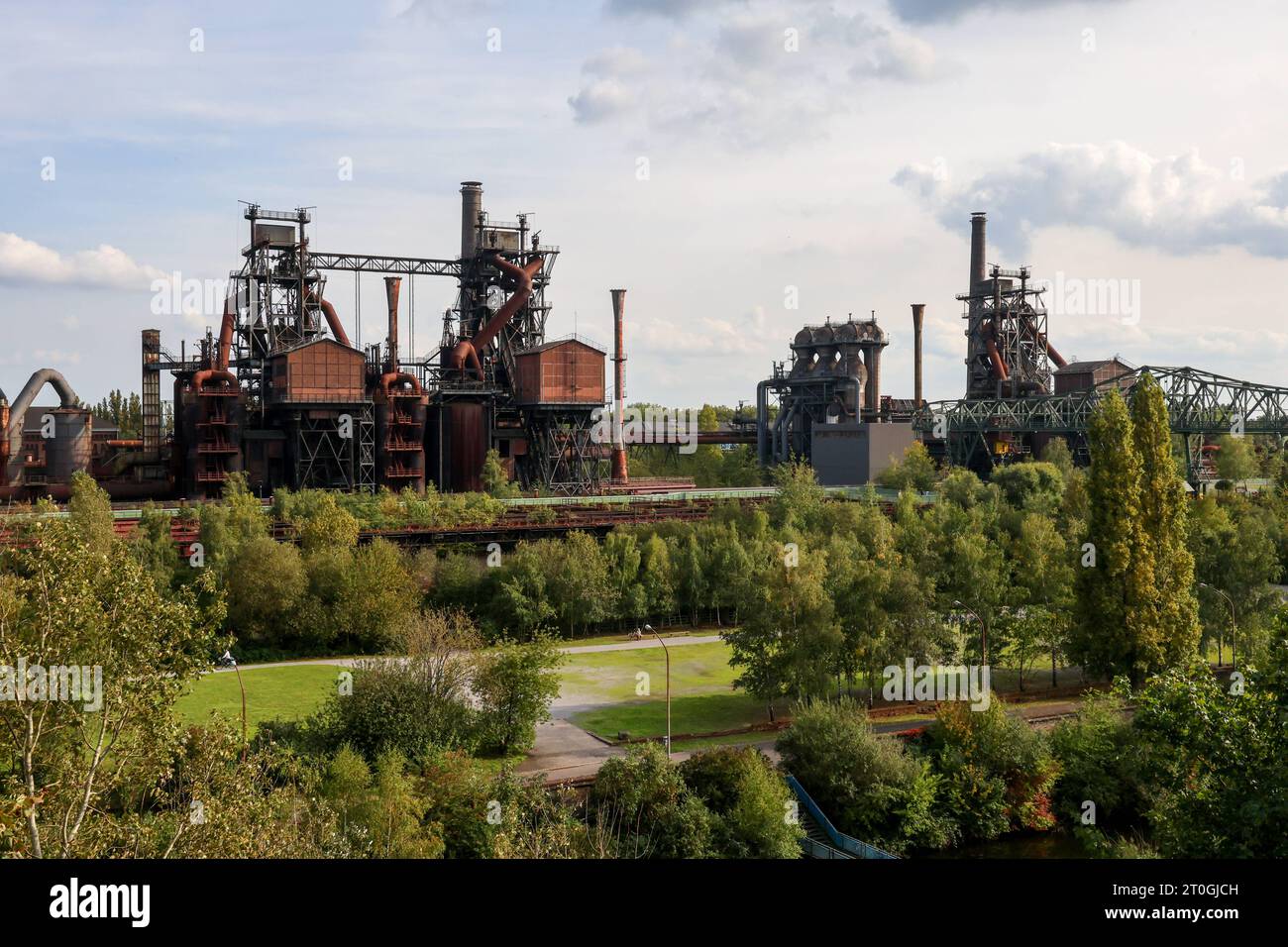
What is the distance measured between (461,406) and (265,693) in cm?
3588

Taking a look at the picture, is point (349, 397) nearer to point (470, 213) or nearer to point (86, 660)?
point (470, 213)

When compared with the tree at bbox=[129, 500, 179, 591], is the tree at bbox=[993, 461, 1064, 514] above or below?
above

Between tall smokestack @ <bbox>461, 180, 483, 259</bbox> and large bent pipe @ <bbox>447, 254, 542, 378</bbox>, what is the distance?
9.49 ft

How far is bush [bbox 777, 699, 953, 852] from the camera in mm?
28375

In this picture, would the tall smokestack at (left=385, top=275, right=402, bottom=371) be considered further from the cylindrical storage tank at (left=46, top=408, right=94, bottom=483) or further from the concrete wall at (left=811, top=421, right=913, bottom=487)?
the concrete wall at (left=811, top=421, right=913, bottom=487)

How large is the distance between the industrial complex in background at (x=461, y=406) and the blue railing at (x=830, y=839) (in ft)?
136

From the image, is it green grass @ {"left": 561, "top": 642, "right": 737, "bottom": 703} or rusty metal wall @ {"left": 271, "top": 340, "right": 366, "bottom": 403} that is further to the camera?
rusty metal wall @ {"left": 271, "top": 340, "right": 366, "bottom": 403}

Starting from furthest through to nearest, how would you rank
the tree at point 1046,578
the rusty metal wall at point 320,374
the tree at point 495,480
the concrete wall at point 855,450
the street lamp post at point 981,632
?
the concrete wall at point 855,450 → the tree at point 495,480 → the rusty metal wall at point 320,374 → the tree at point 1046,578 → the street lamp post at point 981,632

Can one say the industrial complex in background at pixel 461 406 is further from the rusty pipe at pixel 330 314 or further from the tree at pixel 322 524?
the tree at pixel 322 524

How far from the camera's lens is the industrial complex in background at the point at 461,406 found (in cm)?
6438

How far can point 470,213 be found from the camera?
76.9m

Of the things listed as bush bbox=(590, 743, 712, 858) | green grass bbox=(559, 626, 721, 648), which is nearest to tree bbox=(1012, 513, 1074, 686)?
green grass bbox=(559, 626, 721, 648)

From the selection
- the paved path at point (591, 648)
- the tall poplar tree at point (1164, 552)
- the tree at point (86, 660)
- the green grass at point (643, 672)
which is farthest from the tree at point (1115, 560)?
the tree at point (86, 660)
